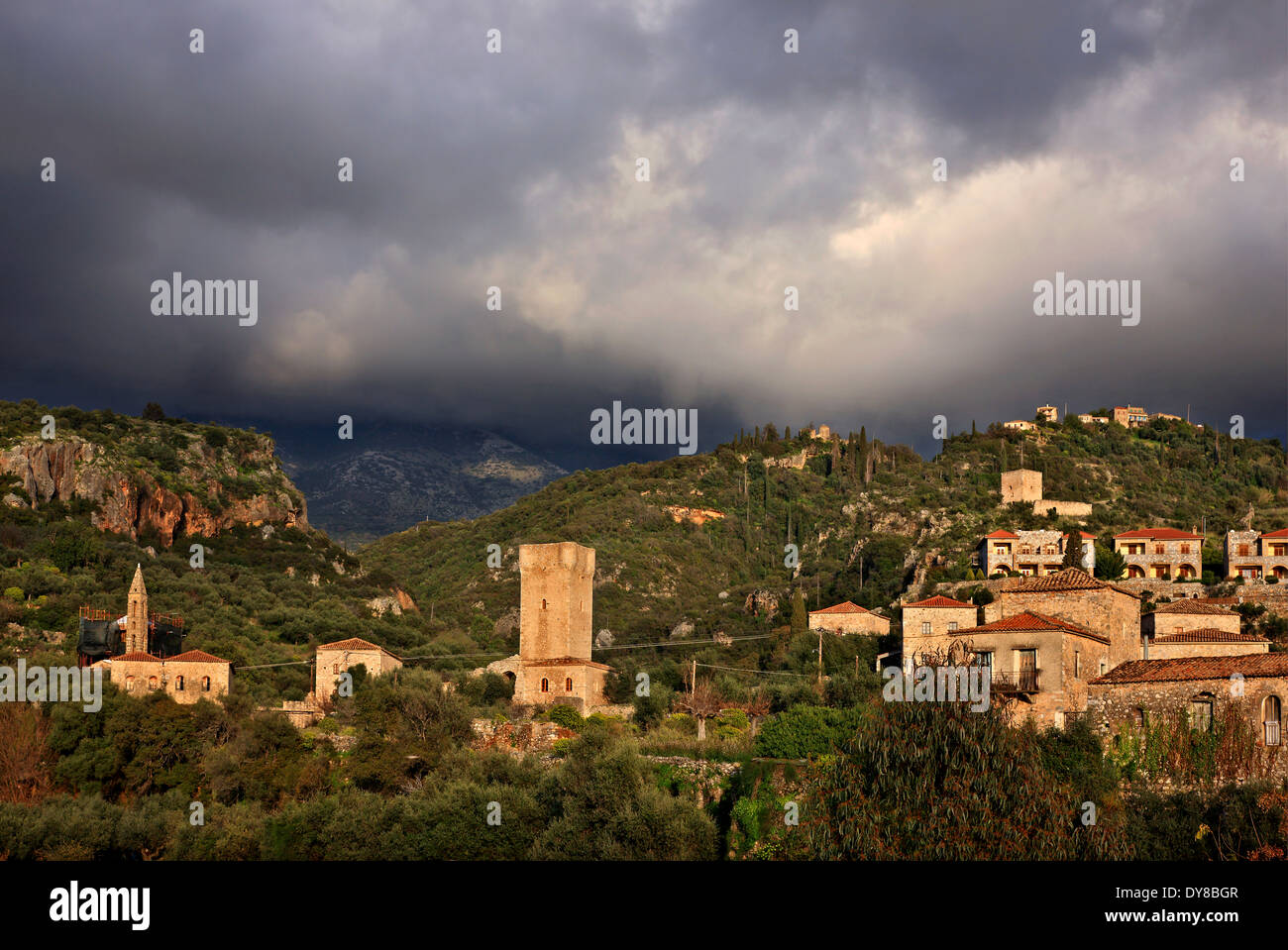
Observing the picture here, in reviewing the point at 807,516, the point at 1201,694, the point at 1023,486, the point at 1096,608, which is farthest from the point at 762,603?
the point at 1201,694

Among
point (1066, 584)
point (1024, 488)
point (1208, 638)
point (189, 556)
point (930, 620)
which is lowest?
point (1208, 638)

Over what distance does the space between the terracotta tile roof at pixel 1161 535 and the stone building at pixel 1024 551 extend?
2.08m

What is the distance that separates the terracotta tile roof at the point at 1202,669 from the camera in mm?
27906

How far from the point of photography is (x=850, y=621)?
53.2 metres

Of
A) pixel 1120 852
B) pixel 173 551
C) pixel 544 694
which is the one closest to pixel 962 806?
pixel 1120 852

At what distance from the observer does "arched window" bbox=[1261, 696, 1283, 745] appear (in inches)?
1069

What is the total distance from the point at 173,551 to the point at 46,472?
7.99 metres

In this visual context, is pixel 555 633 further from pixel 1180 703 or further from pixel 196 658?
pixel 1180 703

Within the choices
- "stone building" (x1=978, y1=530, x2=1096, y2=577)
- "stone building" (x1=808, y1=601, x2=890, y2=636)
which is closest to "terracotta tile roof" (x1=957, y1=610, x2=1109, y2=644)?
"stone building" (x1=808, y1=601, x2=890, y2=636)

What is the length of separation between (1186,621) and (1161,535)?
923 inches

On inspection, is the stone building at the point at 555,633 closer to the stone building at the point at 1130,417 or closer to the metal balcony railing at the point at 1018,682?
the metal balcony railing at the point at 1018,682

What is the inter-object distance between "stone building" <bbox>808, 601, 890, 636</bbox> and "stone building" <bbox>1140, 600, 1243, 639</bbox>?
14.1m
